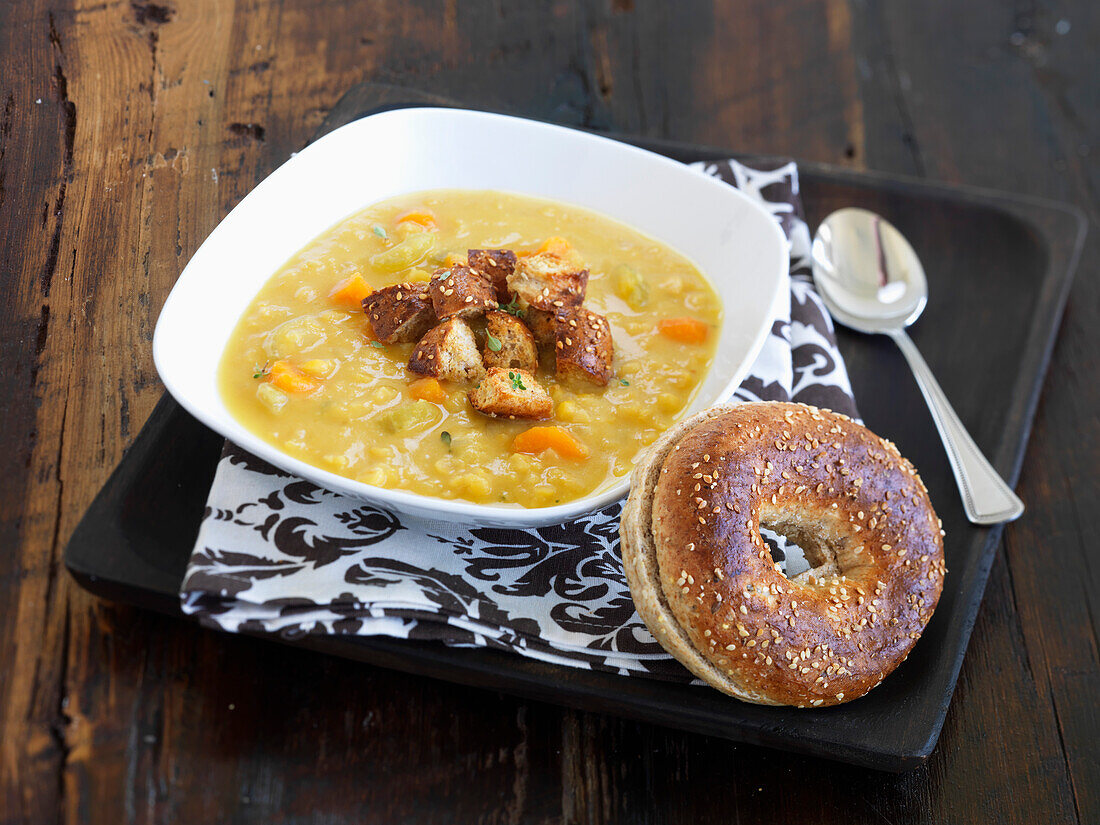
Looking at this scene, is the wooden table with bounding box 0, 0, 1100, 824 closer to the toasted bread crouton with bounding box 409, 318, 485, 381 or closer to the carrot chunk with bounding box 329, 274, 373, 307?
the carrot chunk with bounding box 329, 274, 373, 307

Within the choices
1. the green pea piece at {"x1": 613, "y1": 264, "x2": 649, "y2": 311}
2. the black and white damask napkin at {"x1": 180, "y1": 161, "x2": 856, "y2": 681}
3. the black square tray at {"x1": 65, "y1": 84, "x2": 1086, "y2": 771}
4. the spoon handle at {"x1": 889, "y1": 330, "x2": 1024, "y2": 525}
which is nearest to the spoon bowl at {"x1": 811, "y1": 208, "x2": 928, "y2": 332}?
the black square tray at {"x1": 65, "y1": 84, "x2": 1086, "y2": 771}

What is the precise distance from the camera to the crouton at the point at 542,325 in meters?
3.37

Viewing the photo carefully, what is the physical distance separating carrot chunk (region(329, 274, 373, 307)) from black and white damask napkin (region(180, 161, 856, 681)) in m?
0.73

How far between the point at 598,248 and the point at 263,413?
1586 millimetres

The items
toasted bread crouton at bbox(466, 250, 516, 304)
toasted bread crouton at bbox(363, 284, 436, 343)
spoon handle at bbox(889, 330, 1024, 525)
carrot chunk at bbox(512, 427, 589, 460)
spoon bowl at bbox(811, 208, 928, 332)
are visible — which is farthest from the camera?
spoon bowl at bbox(811, 208, 928, 332)

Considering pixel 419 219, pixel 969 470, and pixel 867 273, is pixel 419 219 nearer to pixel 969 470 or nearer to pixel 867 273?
pixel 867 273

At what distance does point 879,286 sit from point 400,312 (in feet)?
7.52

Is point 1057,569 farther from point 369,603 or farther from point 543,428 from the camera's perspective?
point 369,603

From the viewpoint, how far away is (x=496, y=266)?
3520mm

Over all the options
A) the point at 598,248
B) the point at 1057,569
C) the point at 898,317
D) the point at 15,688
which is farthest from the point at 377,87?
the point at 1057,569

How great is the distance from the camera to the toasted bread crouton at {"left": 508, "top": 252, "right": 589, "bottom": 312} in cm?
339

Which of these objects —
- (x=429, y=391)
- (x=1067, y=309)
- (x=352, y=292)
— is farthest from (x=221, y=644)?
(x=1067, y=309)

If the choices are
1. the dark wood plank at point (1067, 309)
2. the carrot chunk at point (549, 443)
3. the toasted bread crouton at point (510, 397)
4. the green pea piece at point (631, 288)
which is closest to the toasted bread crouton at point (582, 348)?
the toasted bread crouton at point (510, 397)

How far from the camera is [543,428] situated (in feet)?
10.4
